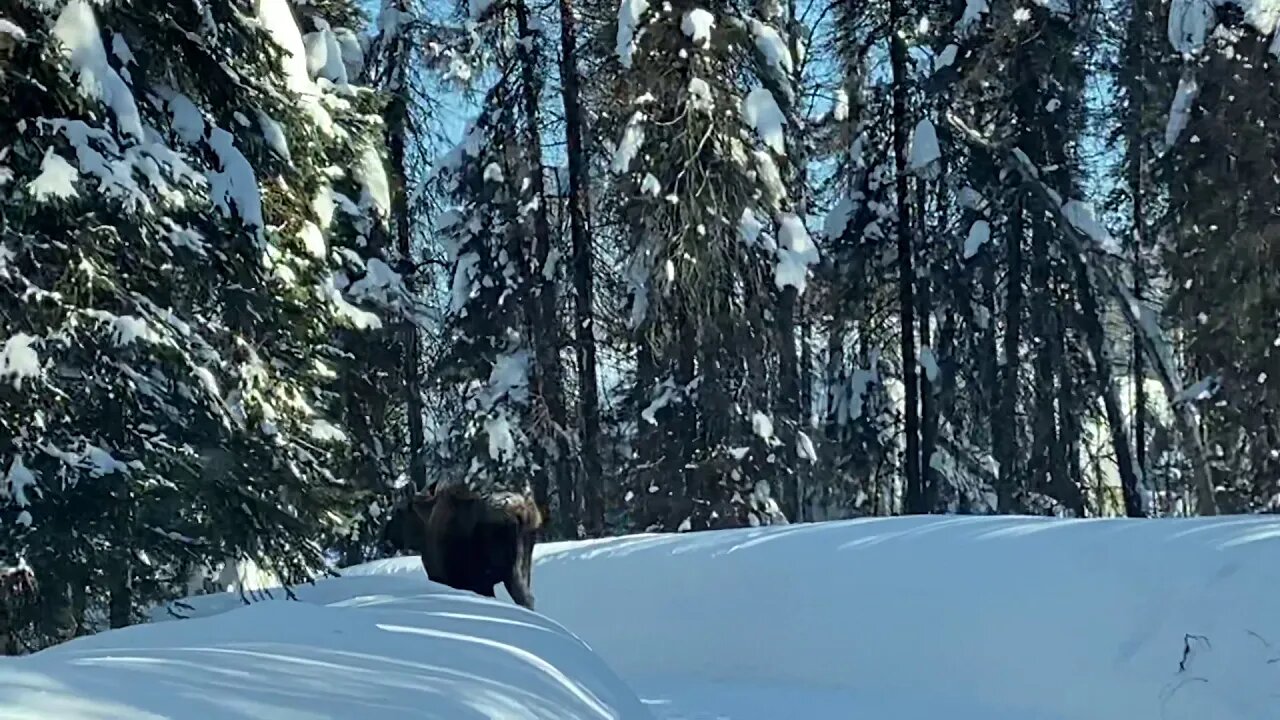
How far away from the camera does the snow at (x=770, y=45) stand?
15.8m

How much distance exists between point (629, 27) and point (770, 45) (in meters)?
1.90

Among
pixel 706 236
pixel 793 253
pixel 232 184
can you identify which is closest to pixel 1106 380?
pixel 793 253

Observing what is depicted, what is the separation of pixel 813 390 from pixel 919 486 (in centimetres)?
694

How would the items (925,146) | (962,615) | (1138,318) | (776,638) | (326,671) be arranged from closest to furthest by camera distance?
(326,671) < (962,615) < (776,638) < (1138,318) < (925,146)

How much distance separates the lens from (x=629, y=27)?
50.5 feet

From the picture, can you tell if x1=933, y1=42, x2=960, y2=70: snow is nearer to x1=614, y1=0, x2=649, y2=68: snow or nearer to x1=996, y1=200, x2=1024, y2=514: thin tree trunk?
x1=996, y1=200, x2=1024, y2=514: thin tree trunk

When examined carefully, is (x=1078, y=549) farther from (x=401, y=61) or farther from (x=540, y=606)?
(x=401, y=61)

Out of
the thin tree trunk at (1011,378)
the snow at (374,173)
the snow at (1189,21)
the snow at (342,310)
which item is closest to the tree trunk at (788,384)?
the thin tree trunk at (1011,378)

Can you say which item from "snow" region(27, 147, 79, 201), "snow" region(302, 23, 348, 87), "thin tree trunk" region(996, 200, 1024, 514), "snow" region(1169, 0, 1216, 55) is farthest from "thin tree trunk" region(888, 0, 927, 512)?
"snow" region(27, 147, 79, 201)

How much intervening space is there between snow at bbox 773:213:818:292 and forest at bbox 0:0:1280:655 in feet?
0.16

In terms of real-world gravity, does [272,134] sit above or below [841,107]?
below

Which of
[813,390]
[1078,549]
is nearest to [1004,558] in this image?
[1078,549]

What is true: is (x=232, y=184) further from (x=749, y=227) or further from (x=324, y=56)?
(x=749, y=227)

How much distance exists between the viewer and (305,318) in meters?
10.3
